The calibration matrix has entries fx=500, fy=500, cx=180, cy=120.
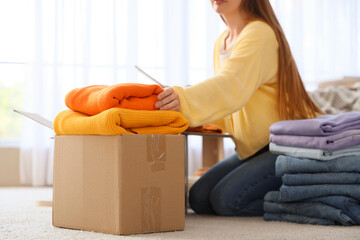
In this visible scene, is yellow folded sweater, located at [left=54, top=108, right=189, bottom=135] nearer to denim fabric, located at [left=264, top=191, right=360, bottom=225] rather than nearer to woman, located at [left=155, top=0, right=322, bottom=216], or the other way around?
woman, located at [left=155, top=0, right=322, bottom=216]

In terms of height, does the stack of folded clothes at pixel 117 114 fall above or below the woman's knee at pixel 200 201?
above

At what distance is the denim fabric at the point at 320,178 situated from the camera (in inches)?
55.2

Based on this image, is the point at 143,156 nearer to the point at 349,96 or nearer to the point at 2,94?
the point at 349,96

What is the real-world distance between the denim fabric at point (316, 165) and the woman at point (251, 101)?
0.67 feet

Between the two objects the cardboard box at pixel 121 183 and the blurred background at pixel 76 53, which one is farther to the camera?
the blurred background at pixel 76 53

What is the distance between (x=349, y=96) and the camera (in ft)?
7.77

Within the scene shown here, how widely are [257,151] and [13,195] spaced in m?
1.36

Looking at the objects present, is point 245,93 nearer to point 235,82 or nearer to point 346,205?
point 235,82

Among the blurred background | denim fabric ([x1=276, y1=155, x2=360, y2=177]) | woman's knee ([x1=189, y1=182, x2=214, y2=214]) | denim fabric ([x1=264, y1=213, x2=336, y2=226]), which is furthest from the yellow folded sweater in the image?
the blurred background

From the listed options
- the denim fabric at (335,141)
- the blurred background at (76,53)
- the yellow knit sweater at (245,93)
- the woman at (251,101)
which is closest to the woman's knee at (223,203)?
the woman at (251,101)

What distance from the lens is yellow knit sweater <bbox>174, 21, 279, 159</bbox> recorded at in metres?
1.42

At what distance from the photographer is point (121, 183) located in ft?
3.81

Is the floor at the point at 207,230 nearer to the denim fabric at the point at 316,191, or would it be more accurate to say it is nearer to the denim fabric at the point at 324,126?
the denim fabric at the point at 316,191

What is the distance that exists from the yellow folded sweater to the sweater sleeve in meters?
→ 0.10
